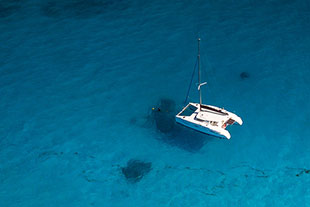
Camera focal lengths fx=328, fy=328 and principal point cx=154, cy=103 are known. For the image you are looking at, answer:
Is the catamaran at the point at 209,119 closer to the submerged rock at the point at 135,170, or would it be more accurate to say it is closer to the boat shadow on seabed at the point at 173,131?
the boat shadow on seabed at the point at 173,131

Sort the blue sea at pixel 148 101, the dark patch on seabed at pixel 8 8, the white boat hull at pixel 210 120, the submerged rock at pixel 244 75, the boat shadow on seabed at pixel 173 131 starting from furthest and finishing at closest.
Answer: the dark patch on seabed at pixel 8 8 < the submerged rock at pixel 244 75 < the boat shadow on seabed at pixel 173 131 < the white boat hull at pixel 210 120 < the blue sea at pixel 148 101

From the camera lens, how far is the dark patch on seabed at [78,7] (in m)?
65.7

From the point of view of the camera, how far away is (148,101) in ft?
168

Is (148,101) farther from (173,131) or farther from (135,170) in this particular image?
(135,170)

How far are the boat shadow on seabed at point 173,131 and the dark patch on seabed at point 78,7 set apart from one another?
2746 centimetres

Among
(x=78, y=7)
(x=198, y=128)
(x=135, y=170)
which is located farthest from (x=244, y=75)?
(x=78, y=7)

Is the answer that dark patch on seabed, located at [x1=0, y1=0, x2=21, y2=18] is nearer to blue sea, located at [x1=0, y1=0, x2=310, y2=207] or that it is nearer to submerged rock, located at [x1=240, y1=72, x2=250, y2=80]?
blue sea, located at [x1=0, y1=0, x2=310, y2=207]

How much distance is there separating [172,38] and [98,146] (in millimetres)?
25464

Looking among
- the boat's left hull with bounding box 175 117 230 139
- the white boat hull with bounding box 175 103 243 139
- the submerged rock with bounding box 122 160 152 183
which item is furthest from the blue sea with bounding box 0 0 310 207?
the white boat hull with bounding box 175 103 243 139

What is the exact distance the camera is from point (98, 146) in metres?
46.3

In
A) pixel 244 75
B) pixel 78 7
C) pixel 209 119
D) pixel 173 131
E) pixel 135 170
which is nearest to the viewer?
pixel 135 170

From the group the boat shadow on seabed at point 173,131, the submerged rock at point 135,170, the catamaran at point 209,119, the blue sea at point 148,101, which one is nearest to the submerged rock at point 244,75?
the blue sea at point 148,101

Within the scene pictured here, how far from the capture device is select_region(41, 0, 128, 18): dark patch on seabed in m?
65.7

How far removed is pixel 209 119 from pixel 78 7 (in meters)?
38.3
